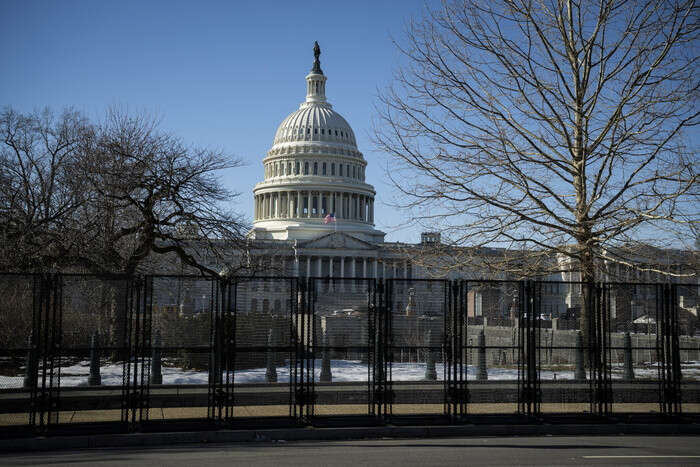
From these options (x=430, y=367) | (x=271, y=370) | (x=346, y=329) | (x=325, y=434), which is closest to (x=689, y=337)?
(x=430, y=367)

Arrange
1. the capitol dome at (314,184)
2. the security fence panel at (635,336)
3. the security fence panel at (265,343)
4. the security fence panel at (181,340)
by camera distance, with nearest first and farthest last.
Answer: the security fence panel at (265,343)
the security fence panel at (181,340)
the security fence panel at (635,336)
the capitol dome at (314,184)

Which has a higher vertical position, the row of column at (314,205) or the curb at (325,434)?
the row of column at (314,205)

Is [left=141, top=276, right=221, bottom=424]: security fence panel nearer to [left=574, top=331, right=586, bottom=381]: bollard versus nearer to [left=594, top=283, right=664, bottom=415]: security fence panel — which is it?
[left=574, top=331, right=586, bottom=381]: bollard

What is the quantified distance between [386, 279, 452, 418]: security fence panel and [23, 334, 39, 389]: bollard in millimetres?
6840

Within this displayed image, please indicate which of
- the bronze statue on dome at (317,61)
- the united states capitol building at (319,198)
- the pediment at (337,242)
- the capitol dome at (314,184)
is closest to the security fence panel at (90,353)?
the united states capitol building at (319,198)

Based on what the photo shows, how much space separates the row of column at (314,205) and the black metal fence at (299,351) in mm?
117719

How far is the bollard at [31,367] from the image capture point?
14422mm

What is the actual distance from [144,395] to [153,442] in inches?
65.9

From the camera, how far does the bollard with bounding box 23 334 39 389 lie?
14422 mm

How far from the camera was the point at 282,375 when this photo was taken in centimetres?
1780

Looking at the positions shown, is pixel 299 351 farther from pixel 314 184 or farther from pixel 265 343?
pixel 314 184

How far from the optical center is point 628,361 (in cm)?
1780

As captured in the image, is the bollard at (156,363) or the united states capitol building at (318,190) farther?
the united states capitol building at (318,190)

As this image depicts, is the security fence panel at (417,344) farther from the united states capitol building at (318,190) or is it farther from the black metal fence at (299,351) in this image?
the united states capitol building at (318,190)
